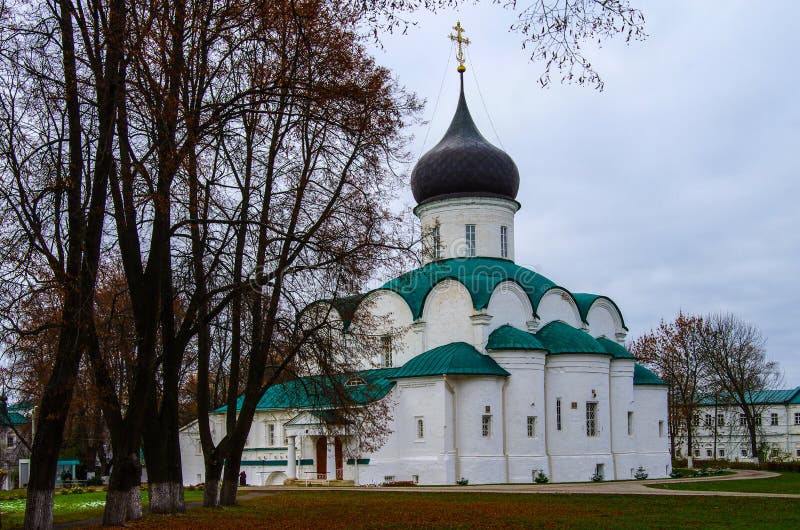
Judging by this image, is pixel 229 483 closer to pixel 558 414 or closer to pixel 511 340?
pixel 511 340

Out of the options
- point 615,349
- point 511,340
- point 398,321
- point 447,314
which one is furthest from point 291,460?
point 615,349

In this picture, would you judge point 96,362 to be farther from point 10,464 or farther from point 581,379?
point 10,464

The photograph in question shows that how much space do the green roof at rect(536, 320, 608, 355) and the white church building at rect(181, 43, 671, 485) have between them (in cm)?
6

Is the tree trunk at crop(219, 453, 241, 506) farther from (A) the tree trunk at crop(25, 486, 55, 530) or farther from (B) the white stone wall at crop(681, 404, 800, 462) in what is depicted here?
(B) the white stone wall at crop(681, 404, 800, 462)

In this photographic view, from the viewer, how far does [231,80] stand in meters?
15.2

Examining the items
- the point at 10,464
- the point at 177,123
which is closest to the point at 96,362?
the point at 177,123

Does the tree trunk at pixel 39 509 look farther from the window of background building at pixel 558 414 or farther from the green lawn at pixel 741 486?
the window of background building at pixel 558 414

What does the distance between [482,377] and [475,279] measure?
4403 millimetres

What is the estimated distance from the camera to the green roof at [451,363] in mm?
29841

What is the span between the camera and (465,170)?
3450 centimetres

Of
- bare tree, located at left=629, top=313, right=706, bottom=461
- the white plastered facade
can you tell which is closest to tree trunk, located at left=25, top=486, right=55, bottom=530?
the white plastered facade

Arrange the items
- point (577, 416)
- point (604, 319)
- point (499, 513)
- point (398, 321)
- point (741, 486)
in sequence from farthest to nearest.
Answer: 1. point (604, 319)
2. point (398, 321)
3. point (577, 416)
4. point (741, 486)
5. point (499, 513)

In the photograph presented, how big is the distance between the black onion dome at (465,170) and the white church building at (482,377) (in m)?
0.05

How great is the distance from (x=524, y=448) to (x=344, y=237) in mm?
16553
